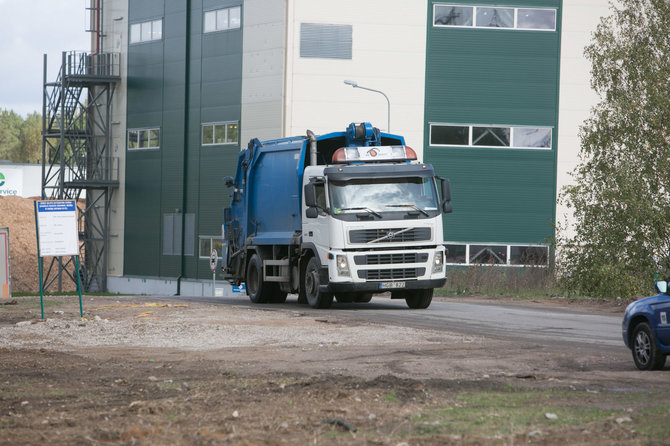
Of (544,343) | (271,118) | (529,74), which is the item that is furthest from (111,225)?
(544,343)

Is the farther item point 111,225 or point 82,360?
point 111,225

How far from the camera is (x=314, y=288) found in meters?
23.5

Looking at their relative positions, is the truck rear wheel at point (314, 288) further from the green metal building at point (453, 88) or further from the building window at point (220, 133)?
the building window at point (220, 133)

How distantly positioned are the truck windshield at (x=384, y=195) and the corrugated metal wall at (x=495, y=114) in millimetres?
23847

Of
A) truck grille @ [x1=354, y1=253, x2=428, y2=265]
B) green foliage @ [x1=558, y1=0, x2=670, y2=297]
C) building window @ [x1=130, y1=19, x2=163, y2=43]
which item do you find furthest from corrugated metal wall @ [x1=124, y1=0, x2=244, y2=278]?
truck grille @ [x1=354, y1=253, x2=428, y2=265]

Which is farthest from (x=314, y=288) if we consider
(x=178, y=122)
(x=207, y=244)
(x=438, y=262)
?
(x=178, y=122)

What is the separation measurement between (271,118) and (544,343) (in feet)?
104

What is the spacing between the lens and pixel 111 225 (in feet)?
182

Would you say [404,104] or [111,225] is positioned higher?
[404,104]

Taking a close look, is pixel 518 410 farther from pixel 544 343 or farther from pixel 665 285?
pixel 544 343

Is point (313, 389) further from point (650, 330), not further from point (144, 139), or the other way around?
point (144, 139)

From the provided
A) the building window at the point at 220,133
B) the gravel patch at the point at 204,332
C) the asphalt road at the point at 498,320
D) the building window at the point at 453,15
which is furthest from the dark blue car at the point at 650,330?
the building window at the point at 220,133

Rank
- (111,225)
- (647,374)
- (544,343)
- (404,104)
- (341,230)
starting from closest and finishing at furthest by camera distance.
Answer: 1. (647,374)
2. (544,343)
3. (341,230)
4. (404,104)
5. (111,225)

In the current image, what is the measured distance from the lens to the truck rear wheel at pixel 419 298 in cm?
2412
